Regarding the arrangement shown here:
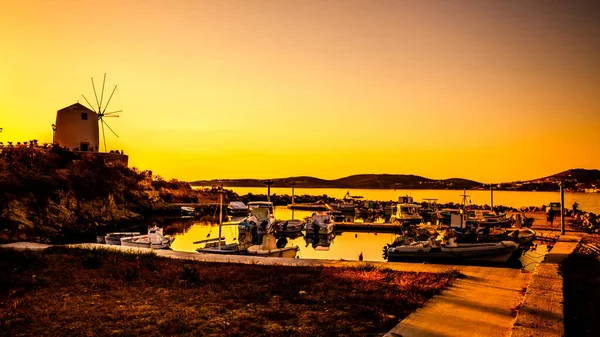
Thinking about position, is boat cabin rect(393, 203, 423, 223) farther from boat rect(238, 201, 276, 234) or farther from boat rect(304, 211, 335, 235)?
boat rect(238, 201, 276, 234)

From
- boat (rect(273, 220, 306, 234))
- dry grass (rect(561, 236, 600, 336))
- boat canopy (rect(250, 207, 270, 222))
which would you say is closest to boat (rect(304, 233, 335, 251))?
boat (rect(273, 220, 306, 234))

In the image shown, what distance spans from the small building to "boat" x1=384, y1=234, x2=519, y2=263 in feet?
238

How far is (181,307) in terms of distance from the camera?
1017cm

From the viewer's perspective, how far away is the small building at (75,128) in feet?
267

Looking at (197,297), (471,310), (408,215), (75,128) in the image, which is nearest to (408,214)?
(408,215)

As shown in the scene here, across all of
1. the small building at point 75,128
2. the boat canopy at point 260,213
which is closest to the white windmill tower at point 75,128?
the small building at point 75,128

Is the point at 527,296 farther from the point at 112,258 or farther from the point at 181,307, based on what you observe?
the point at 112,258

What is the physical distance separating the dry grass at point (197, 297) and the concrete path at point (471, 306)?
0.45 metres

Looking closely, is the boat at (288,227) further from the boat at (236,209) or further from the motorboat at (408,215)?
the boat at (236,209)

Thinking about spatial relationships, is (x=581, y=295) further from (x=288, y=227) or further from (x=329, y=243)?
(x=288, y=227)

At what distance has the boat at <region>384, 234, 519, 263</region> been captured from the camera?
27156 millimetres

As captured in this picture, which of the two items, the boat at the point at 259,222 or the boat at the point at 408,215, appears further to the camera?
the boat at the point at 408,215

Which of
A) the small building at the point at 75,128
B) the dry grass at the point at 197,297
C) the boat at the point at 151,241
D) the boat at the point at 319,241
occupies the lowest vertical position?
the boat at the point at 319,241

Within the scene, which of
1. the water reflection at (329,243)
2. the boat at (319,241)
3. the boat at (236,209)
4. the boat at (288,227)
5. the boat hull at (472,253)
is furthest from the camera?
the boat at (236,209)
